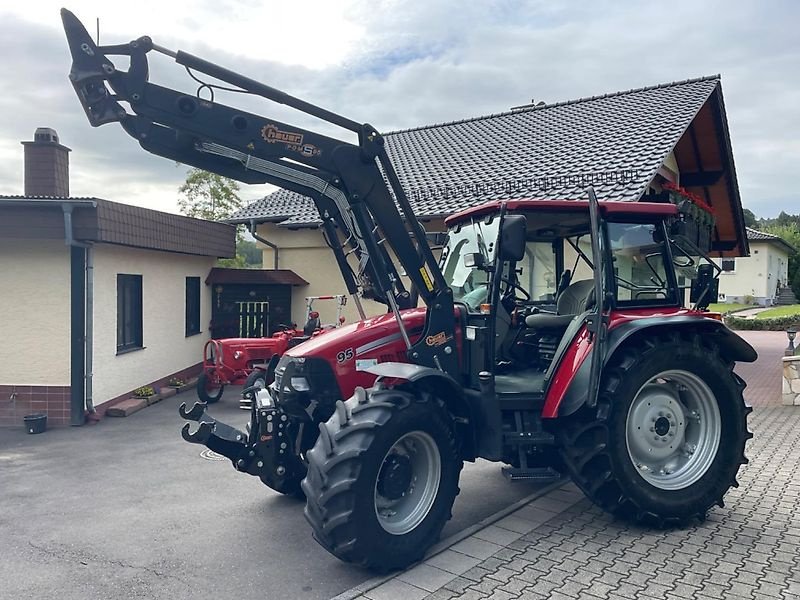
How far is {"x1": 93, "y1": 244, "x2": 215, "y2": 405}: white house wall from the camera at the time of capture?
30.9 ft

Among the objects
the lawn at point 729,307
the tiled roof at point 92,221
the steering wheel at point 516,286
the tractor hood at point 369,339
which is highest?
the tiled roof at point 92,221

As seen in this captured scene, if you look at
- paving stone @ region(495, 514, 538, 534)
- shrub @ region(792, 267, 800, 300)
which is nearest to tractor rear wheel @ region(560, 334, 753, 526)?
paving stone @ region(495, 514, 538, 534)

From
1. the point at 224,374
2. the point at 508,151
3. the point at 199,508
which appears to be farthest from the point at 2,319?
the point at 508,151

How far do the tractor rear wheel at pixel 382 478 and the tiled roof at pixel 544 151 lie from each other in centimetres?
635

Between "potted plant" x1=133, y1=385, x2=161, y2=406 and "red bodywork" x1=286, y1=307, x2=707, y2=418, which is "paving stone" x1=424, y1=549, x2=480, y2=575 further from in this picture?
"potted plant" x1=133, y1=385, x2=161, y2=406

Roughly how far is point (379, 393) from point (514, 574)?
138 cm

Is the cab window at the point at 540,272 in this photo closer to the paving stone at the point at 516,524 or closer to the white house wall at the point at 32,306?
the paving stone at the point at 516,524

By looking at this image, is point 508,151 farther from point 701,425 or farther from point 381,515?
point 381,515

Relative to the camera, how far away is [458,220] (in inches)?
218

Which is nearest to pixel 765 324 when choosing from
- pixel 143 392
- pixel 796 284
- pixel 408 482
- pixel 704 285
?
pixel 796 284

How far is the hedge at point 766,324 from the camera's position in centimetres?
2442

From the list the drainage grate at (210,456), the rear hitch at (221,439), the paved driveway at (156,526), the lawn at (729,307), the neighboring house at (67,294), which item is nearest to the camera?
the paved driveway at (156,526)

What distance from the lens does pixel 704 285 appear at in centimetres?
546

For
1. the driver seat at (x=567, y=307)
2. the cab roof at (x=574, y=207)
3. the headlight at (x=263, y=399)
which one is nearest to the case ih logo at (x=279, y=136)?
the cab roof at (x=574, y=207)
